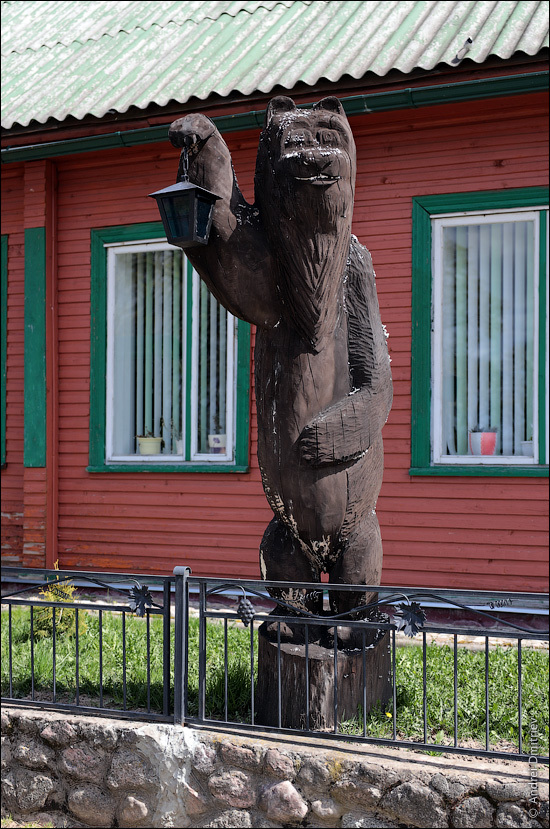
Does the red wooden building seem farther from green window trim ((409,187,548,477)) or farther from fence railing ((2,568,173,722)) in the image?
fence railing ((2,568,173,722))

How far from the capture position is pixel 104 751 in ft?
11.1

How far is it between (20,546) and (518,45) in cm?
605

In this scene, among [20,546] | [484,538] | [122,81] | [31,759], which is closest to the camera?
[31,759]

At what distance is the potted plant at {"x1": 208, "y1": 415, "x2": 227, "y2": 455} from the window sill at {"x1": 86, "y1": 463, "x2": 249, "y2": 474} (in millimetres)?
208

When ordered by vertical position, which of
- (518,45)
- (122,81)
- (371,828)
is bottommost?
(371,828)

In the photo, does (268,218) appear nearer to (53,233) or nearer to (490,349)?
(490,349)

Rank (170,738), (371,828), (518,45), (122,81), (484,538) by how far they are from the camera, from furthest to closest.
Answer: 1. (122,81)
2. (484,538)
3. (518,45)
4. (170,738)
5. (371,828)

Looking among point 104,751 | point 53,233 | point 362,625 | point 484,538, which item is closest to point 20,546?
point 53,233

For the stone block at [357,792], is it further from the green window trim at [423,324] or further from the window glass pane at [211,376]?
the window glass pane at [211,376]

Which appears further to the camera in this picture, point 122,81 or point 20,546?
point 20,546

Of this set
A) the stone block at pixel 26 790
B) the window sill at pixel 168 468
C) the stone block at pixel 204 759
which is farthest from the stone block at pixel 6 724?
the window sill at pixel 168 468

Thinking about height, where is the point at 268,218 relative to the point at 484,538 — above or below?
above

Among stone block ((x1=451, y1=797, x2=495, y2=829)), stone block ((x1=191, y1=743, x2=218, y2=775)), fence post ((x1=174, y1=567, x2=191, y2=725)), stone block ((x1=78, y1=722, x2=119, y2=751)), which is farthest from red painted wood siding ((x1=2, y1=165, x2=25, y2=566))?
stone block ((x1=451, y1=797, x2=495, y2=829))

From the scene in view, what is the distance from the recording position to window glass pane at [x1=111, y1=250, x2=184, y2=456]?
7.86m
